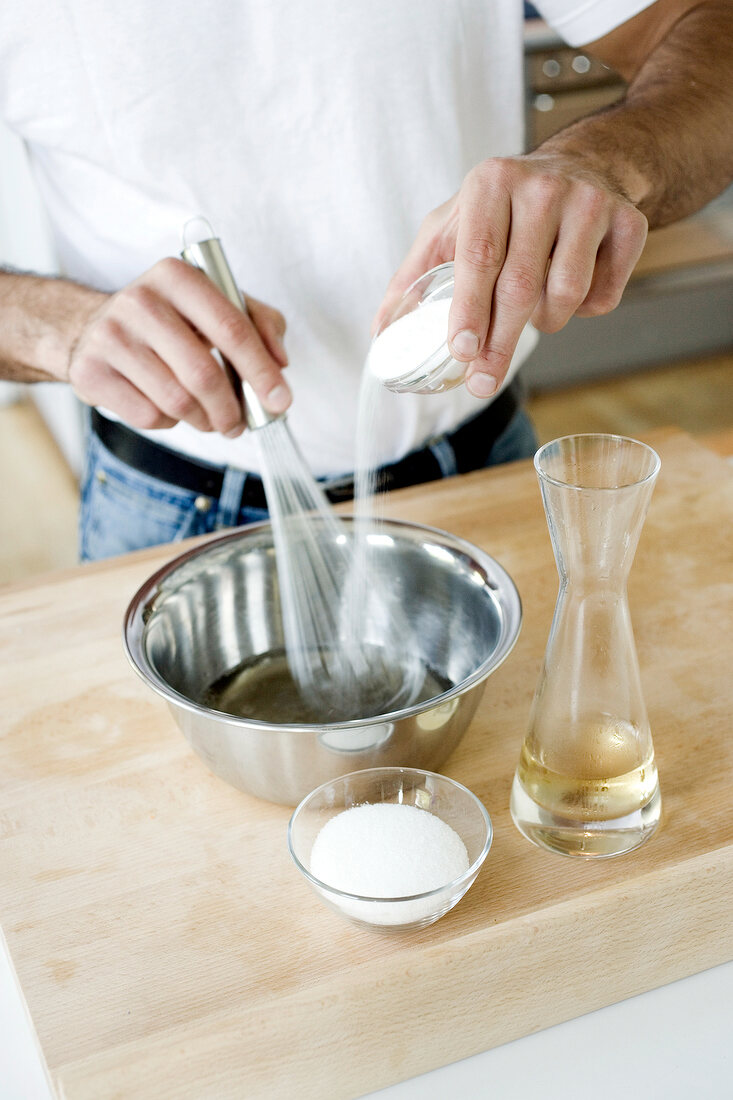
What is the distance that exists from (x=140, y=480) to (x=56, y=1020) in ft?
2.01

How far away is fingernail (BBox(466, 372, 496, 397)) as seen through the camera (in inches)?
23.7

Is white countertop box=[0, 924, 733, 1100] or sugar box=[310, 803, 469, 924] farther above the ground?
sugar box=[310, 803, 469, 924]

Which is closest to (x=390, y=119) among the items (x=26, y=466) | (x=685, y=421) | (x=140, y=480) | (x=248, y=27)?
(x=248, y=27)

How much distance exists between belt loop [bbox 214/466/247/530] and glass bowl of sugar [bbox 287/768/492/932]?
1.53 feet

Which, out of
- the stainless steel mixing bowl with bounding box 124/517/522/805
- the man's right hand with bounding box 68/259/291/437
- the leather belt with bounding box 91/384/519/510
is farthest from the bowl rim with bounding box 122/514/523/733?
the leather belt with bounding box 91/384/519/510

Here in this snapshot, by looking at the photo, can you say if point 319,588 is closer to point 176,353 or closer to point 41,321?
point 176,353

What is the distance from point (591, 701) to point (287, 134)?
590 millimetres

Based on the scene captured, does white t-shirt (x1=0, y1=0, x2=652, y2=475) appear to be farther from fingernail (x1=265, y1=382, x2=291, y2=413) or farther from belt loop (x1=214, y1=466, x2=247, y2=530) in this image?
fingernail (x1=265, y1=382, x2=291, y2=413)

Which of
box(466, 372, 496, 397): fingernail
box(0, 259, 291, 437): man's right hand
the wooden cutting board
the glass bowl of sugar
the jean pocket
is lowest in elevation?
the jean pocket

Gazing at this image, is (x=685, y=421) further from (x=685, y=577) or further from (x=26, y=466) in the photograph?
(x=685, y=577)

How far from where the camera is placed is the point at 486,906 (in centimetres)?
55

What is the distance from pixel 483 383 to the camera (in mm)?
603

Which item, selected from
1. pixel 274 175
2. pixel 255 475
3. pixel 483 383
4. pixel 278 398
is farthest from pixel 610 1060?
pixel 274 175

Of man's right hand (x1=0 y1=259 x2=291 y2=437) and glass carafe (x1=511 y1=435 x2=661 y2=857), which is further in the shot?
man's right hand (x1=0 y1=259 x2=291 y2=437)
